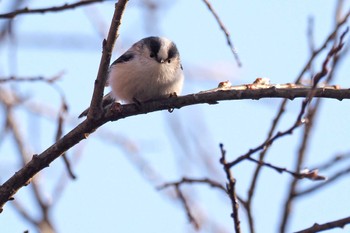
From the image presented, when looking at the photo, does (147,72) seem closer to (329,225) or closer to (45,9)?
(45,9)

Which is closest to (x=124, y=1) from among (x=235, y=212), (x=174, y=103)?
(x=174, y=103)

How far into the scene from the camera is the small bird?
297 centimetres

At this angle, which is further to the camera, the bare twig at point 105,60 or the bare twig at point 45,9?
the bare twig at point 45,9

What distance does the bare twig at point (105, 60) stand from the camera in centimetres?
200

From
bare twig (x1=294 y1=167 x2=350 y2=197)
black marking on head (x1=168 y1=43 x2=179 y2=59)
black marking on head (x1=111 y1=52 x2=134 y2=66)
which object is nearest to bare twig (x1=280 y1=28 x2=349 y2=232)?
bare twig (x1=294 y1=167 x2=350 y2=197)

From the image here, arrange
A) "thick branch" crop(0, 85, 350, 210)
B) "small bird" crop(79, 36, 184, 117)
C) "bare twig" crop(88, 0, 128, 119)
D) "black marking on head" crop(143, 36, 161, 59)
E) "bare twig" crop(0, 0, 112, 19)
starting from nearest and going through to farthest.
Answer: "bare twig" crop(88, 0, 128, 119) < "thick branch" crop(0, 85, 350, 210) < "bare twig" crop(0, 0, 112, 19) < "small bird" crop(79, 36, 184, 117) < "black marking on head" crop(143, 36, 161, 59)

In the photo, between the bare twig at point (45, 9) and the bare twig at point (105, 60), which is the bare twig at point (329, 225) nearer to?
the bare twig at point (105, 60)

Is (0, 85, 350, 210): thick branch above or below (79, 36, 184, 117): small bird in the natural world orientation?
below

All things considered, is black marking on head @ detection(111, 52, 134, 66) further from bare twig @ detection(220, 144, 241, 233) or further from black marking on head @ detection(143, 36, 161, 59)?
bare twig @ detection(220, 144, 241, 233)

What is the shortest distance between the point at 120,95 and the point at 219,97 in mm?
1071

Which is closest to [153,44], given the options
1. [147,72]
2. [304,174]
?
[147,72]

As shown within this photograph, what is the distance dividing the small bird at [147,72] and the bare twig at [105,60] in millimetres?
655

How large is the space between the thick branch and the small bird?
0.61 metres

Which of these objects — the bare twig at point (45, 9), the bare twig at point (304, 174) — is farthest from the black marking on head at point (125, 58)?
the bare twig at point (304, 174)
